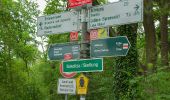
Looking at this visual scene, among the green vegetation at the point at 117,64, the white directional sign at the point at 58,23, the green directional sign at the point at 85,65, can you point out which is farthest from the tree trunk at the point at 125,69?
the green directional sign at the point at 85,65

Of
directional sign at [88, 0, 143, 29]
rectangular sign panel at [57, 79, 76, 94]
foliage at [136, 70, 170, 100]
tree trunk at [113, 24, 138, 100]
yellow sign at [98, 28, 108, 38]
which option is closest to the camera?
directional sign at [88, 0, 143, 29]

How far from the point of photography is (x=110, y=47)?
9.20 metres

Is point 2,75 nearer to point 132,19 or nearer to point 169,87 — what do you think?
point 169,87

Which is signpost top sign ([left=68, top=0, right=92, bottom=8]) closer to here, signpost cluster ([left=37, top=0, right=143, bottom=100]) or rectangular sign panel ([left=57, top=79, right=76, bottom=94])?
signpost cluster ([left=37, top=0, right=143, bottom=100])

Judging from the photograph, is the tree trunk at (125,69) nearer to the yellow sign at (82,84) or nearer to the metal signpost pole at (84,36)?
the metal signpost pole at (84,36)

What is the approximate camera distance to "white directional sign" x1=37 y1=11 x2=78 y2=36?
388 inches

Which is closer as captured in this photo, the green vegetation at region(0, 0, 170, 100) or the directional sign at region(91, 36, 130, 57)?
the directional sign at region(91, 36, 130, 57)

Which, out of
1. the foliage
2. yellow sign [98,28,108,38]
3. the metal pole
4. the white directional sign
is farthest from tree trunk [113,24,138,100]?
the metal pole

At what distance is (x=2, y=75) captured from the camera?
72.3ft

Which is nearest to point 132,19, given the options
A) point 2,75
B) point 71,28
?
point 71,28

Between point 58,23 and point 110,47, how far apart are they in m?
1.55

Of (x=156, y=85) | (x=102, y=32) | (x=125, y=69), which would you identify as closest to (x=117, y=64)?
(x=125, y=69)

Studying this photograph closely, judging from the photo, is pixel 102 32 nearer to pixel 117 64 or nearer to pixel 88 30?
pixel 88 30

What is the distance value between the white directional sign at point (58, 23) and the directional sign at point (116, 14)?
43 centimetres
